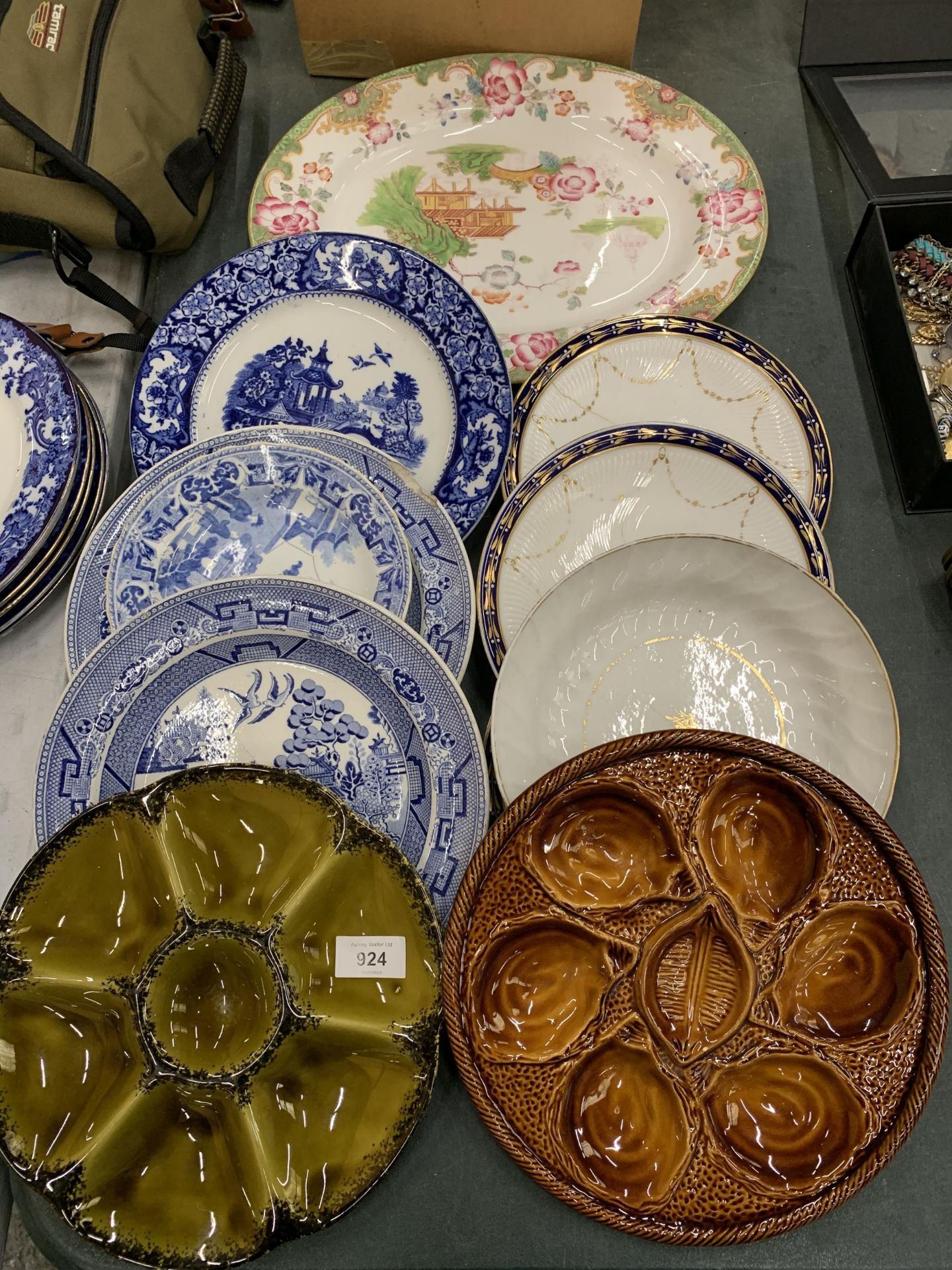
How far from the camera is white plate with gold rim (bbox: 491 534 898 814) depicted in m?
0.81

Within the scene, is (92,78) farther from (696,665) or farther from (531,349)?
(696,665)

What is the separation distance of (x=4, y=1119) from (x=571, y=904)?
0.43 m

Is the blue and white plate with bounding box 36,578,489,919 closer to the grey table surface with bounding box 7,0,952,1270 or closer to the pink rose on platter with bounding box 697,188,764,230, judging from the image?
the grey table surface with bounding box 7,0,952,1270

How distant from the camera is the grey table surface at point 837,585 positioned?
781 millimetres

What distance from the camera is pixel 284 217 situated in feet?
3.80

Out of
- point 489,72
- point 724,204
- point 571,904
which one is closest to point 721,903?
point 571,904

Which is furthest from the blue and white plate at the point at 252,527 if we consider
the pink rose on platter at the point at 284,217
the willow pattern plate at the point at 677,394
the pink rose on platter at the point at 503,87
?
the pink rose on platter at the point at 503,87

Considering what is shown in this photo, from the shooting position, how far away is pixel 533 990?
0.64 meters

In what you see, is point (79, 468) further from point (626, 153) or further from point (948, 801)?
point (948, 801)

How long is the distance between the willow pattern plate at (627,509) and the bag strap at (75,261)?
53 cm

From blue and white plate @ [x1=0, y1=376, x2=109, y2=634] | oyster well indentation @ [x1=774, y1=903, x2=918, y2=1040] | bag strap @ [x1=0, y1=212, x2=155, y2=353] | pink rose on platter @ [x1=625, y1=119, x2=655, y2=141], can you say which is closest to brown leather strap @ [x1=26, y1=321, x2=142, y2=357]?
bag strap @ [x1=0, y1=212, x2=155, y2=353]

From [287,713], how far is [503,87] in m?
0.99

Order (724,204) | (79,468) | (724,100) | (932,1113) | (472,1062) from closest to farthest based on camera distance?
(472,1062) → (932,1113) → (79,468) → (724,204) → (724,100)

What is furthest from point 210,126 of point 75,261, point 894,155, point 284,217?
point 894,155
